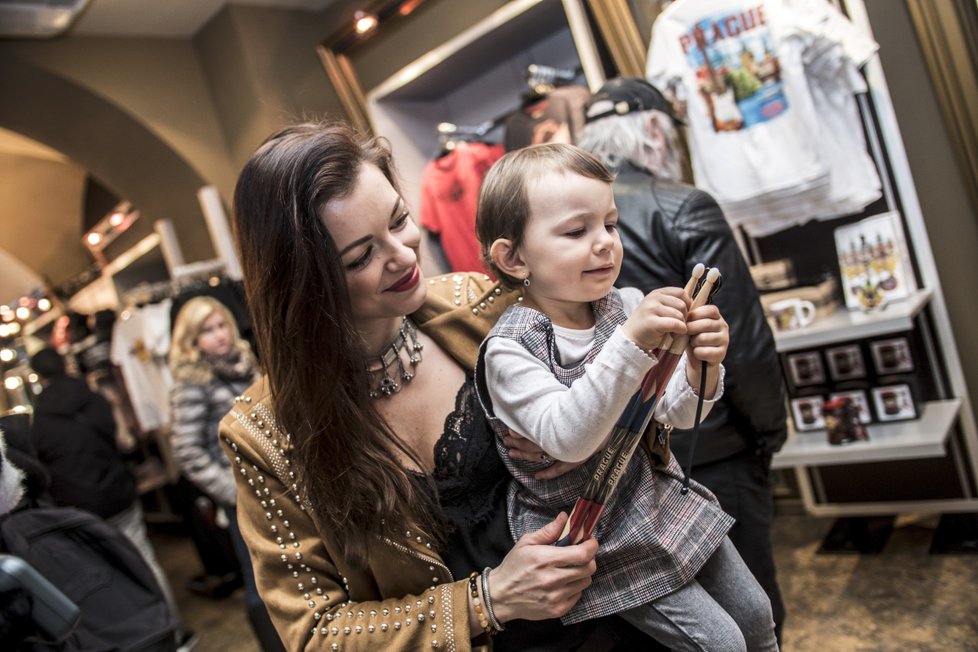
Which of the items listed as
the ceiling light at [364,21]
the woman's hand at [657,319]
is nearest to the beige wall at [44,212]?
the ceiling light at [364,21]

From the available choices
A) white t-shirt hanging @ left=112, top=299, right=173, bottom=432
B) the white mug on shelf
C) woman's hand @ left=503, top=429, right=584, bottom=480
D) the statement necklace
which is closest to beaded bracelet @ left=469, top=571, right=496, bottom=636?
woman's hand @ left=503, top=429, right=584, bottom=480

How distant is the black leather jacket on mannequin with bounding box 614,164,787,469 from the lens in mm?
1721

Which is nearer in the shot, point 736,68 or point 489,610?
point 489,610

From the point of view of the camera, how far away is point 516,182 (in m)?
0.94

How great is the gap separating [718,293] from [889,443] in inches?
49.4

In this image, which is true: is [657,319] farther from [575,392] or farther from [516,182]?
[516,182]

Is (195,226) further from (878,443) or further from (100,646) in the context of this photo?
(878,443)

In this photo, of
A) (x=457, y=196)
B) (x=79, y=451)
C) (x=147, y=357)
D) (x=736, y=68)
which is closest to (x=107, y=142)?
(x=147, y=357)

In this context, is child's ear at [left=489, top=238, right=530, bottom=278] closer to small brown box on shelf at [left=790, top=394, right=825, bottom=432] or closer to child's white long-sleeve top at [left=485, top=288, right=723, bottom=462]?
child's white long-sleeve top at [left=485, top=288, right=723, bottom=462]

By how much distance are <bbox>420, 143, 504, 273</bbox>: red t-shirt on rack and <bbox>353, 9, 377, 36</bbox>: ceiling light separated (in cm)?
74

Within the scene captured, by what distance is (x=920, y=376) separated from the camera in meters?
2.96

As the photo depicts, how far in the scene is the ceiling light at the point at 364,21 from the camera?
3904mm

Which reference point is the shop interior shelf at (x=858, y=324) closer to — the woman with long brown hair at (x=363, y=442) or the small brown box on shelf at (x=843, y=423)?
the small brown box on shelf at (x=843, y=423)

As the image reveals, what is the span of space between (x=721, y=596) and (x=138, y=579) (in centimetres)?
155
